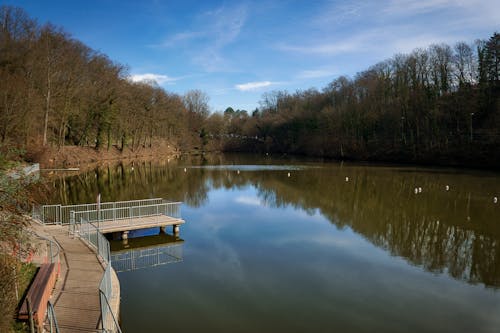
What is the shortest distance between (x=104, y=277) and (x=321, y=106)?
81.4 metres

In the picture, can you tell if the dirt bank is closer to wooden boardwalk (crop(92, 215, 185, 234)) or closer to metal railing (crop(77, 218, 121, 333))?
wooden boardwalk (crop(92, 215, 185, 234))

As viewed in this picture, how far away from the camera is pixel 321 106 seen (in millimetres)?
86188

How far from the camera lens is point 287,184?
37.8 meters

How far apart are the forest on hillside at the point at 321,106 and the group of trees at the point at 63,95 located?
0.13 meters

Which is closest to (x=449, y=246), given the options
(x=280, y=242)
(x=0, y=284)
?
(x=280, y=242)

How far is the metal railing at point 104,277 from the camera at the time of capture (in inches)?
311

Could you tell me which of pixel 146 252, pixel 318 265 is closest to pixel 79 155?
pixel 146 252

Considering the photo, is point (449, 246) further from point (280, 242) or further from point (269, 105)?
point (269, 105)

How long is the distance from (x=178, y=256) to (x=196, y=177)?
28.2 m

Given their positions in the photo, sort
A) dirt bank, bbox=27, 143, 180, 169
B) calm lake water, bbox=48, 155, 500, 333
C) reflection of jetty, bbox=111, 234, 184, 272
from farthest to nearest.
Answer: dirt bank, bbox=27, 143, 180, 169
reflection of jetty, bbox=111, 234, 184, 272
calm lake water, bbox=48, 155, 500, 333

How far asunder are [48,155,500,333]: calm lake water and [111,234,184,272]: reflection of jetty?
0.16 ft

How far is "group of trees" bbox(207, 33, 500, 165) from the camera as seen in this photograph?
174 ft

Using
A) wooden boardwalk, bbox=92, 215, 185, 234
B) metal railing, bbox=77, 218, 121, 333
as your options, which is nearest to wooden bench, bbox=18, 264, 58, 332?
metal railing, bbox=77, 218, 121, 333

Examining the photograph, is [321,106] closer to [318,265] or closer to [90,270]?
[318,265]
